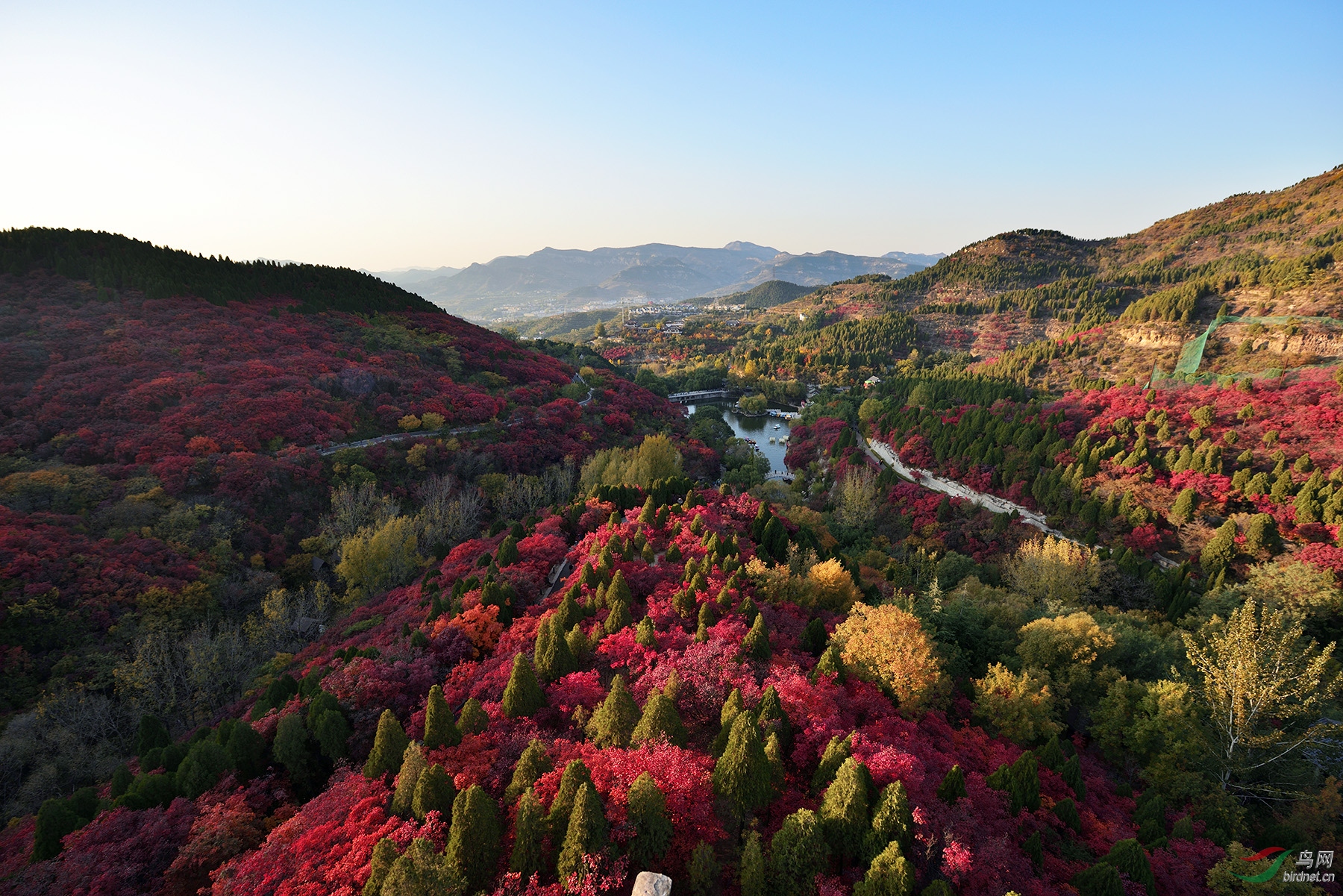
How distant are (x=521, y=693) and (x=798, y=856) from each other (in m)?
12.2

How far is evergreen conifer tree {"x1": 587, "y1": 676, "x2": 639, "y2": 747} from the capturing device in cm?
1966

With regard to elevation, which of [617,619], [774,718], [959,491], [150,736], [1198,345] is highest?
[1198,345]

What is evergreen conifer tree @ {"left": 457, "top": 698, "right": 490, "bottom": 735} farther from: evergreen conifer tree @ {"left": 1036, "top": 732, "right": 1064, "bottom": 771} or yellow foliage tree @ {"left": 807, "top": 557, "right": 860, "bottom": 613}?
evergreen conifer tree @ {"left": 1036, "top": 732, "right": 1064, "bottom": 771}

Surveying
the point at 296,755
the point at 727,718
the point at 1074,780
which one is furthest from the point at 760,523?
the point at 296,755

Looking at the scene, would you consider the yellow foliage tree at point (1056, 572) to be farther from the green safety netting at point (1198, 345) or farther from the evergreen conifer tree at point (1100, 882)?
the green safety netting at point (1198, 345)

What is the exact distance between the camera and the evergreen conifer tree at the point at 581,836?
47.2 ft

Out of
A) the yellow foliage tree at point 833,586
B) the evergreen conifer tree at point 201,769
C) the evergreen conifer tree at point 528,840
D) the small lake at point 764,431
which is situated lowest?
the small lake at point 764,431

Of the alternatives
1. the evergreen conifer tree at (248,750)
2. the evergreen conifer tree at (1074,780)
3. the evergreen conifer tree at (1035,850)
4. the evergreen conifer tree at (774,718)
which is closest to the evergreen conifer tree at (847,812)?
the evergreen conifer tree at (774,718)

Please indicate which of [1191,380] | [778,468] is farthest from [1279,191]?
[778,468]

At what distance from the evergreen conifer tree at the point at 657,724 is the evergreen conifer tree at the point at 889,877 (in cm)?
715

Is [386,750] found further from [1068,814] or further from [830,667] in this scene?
[1068,814]

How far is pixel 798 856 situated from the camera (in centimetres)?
1512

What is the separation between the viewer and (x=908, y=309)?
196625 mm

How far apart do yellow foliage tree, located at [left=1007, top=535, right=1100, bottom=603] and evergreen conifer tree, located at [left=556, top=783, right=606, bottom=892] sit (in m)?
40.9
